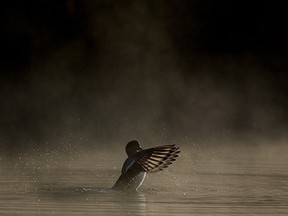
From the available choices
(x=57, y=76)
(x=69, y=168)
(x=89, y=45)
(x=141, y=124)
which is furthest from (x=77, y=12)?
(x=69, y=168)

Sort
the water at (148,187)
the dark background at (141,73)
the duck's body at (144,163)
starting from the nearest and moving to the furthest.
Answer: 1. the water at (148,187)
2. the duck's body at (144,163)
3. the dark background at (141,73)

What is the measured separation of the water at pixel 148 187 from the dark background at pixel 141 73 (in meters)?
3.77

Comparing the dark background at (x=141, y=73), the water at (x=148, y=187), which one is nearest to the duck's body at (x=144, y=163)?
the water at (x=148, y=187)

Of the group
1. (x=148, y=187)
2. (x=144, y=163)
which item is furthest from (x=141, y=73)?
(x=144, y=163)

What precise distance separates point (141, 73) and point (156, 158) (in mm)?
23186

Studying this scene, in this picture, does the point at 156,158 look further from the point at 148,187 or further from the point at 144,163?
the point at 148,187

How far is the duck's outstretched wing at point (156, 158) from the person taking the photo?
15.3 metres

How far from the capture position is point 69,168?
18.1 meters

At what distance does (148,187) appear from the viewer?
15875 millimetres

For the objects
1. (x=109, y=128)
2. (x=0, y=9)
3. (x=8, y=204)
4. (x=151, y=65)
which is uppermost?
(x=0, y=9)

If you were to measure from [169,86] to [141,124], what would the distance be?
6269mm

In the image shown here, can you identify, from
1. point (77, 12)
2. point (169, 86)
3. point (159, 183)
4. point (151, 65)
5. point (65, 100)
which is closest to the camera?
point (159, 183)

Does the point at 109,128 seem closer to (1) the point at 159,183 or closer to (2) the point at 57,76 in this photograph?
(2) the point at 57,76

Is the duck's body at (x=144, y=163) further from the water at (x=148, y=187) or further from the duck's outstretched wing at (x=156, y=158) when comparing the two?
the water at (x=148, y=187)
